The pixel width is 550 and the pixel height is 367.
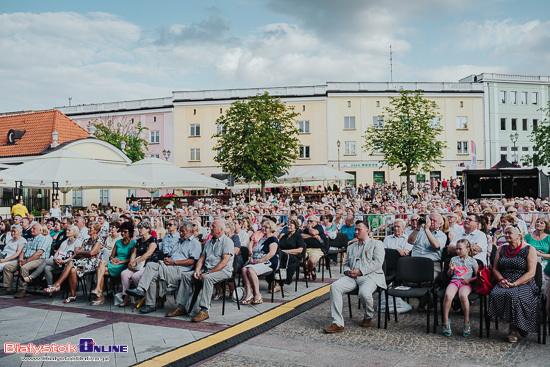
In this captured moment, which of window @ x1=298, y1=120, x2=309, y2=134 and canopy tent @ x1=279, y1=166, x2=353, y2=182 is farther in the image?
window @ x1=298, y1=120, x2=309, y2=134

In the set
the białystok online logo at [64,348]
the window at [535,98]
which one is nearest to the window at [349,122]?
the window at [535,98]

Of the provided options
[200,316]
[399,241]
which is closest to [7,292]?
[200,316]

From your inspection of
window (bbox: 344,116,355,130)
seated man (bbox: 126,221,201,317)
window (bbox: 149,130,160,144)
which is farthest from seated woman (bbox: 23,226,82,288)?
window (bbox: 149,130,160,144)

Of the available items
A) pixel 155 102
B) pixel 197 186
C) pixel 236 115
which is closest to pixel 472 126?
pixel 236 115

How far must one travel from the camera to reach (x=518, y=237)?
22.2 feet

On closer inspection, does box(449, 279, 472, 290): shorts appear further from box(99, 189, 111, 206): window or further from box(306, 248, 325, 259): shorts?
box(99, 189, 111, 206): window

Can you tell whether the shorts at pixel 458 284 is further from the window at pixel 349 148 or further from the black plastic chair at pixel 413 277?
the window at pixel 349 148

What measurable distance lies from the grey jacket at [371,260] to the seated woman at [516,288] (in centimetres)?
158

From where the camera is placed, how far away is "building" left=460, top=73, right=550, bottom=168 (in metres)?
49.2

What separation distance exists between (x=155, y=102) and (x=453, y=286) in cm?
4779

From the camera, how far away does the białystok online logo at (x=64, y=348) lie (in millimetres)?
6153

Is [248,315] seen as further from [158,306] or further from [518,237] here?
[518,237]

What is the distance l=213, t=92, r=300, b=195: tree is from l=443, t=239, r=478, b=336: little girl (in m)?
26.9

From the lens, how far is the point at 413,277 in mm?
7613
